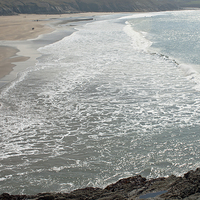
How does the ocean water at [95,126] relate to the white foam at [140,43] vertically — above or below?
below

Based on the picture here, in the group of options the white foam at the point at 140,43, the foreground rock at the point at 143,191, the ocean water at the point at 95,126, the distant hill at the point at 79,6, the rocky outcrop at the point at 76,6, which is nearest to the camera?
the foreground rock at the point at 143,191

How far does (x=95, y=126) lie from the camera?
9.02 m

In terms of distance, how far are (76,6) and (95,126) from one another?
374ft

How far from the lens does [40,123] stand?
9188 mm

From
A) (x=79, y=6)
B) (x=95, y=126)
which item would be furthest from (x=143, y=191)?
(x=79, y=6)

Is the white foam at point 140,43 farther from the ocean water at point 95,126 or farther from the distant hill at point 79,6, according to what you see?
the distant hill at point 79,6

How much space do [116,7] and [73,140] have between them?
130m

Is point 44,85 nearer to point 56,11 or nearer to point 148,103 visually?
point 148,103

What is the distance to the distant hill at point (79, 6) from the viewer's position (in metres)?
88.3

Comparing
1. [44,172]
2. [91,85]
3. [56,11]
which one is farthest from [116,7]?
[44,172]

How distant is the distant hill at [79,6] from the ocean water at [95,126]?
76.9 m

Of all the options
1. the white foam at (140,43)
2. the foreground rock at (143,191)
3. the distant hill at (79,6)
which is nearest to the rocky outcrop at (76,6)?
the distant hill at (79,6)

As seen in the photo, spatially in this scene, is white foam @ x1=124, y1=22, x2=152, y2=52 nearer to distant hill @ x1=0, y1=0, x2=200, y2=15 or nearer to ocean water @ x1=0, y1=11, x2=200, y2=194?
ocean water @ x1=0, y1=11, x2=200, y2=194

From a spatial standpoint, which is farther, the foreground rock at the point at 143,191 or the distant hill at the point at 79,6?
the distant hill at the point at 79,6
